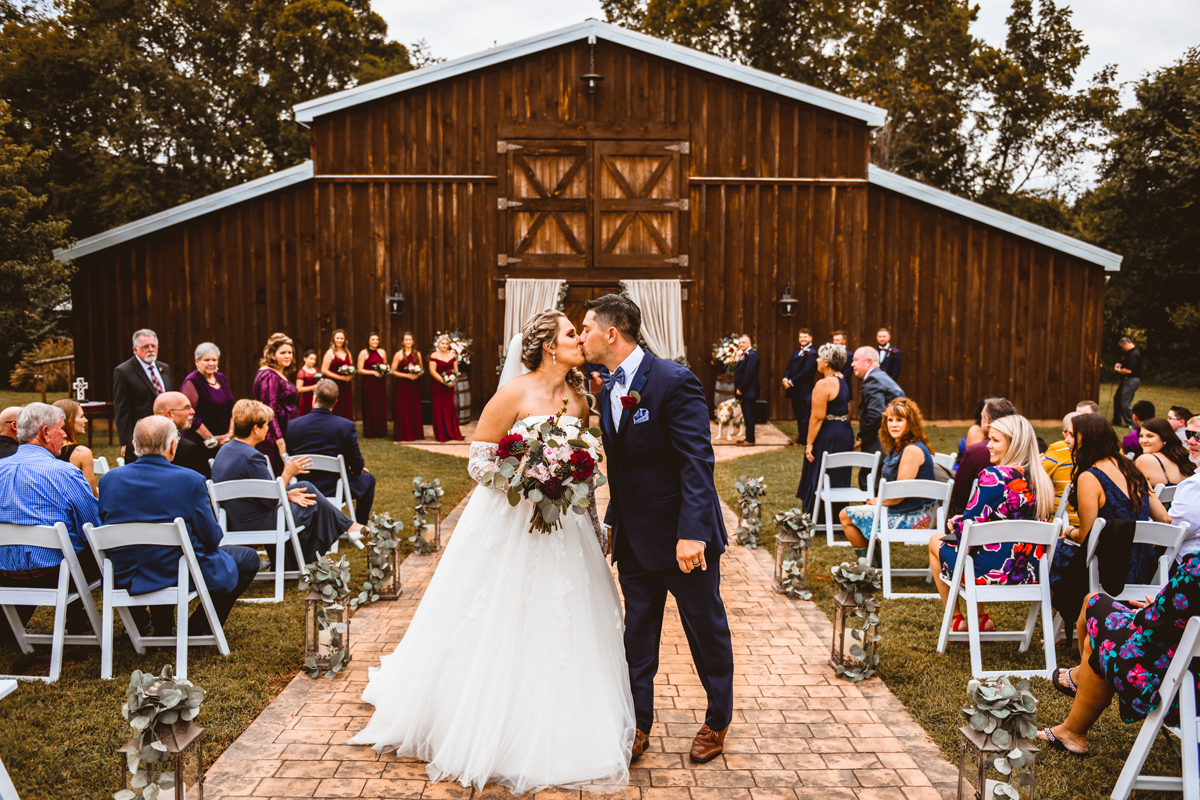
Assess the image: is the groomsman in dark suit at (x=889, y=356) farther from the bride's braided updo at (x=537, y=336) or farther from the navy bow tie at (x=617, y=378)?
the navy bow tie at (x=617, y=378)

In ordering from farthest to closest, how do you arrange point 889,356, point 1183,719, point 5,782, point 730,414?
1. point 889,356
2. point 730,414
3. point 1183,719
4. point 5,782

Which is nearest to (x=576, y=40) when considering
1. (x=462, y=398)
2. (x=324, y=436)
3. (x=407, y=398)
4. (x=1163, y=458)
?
(x=462, y=398)

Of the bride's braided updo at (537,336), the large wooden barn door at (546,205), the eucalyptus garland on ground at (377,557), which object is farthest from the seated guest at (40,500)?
the large wooden barn door at (546,205)

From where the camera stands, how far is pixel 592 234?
16.7 meters

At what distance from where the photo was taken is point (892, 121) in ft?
100

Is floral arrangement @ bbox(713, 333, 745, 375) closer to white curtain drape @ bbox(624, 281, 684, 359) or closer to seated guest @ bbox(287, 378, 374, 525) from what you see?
white curtain drape @ bbox(624, 281, 684, 359)

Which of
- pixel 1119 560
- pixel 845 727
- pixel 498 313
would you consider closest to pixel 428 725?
pixel 845 727

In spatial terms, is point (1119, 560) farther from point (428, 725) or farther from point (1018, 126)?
point (1018, 126)

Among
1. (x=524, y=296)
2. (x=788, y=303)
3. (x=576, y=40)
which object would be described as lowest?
(x=788, y=303)

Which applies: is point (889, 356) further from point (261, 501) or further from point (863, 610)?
point (261, 501)

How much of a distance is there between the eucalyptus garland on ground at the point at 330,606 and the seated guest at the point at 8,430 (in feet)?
8.55

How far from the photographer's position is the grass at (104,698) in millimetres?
3916

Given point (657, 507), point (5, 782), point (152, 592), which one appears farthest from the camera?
point (152, 592)

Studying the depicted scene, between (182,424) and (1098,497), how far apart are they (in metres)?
6.51
